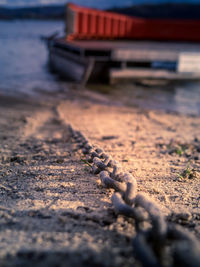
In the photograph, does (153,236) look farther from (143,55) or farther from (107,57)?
(143,55)

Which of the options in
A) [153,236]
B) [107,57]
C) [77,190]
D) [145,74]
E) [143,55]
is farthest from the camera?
[145,74]

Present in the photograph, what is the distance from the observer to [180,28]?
50.2 ft

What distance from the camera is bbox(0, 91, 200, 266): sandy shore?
1.32 meters

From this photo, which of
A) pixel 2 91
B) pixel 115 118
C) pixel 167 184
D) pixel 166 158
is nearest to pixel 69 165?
pixel 167 184

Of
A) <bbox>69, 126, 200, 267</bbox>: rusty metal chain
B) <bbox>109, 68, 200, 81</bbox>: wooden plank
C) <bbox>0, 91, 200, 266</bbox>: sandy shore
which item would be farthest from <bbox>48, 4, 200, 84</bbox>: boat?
<bbox>69, 126, 200, 267</bbox>: rusty metal chain

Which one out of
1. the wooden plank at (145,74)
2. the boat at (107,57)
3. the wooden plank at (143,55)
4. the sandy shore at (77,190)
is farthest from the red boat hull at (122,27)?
the sandy shore at (77,190)

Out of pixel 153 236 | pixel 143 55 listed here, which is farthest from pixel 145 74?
pixel 153 236

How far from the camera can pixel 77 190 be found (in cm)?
202

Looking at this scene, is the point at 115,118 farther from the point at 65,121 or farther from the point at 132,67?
the point at 132,67

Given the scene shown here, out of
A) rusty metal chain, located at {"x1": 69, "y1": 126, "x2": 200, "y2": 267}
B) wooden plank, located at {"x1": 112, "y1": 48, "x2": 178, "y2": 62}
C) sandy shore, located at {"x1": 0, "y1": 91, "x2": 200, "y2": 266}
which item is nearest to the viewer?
rusty metal chain, located at {"x1": 69, "y1": 126, "x2": 200, "y2": 267}

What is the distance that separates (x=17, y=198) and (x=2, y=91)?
24.5 feet

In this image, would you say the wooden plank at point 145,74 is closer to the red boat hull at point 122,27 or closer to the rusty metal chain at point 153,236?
the red boat hull at point 122,27

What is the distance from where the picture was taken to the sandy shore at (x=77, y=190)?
1.32m

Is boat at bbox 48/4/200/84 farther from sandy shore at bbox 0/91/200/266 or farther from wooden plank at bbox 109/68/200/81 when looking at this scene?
sandy shore at bbox 0/91/200/266
